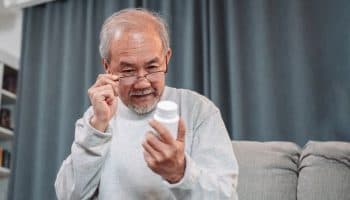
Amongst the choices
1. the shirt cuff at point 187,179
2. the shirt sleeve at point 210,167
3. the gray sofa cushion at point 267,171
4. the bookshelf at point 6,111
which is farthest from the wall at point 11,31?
the shirt cuff at point 187,179

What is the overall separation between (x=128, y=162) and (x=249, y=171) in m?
0.64

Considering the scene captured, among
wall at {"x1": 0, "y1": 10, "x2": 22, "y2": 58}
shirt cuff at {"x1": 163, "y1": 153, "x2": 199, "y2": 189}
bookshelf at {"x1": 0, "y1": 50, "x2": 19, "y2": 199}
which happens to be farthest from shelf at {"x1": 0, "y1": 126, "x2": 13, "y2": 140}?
shirt cuff at {"x1": 163, "y1": 153, "x2": 199, "y2": 189}

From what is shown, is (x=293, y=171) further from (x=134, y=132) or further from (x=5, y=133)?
(x=5, y=133)

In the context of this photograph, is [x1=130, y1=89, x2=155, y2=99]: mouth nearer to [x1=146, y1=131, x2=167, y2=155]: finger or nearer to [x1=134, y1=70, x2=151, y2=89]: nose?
[x1=134, y1=70, x2=151, y2=89]: nose

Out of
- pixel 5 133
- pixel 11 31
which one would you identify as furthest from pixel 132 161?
pixel 11 31

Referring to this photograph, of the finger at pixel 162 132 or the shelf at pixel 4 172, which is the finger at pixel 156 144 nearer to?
the finger at pixel 162 132

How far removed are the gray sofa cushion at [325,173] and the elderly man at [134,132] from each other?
0.55 metres

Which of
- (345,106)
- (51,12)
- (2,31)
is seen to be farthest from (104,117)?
(2,31)

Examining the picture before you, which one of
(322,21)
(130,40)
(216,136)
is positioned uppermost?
(322,21)

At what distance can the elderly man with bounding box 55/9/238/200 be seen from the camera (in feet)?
3.64

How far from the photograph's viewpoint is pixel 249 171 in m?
1.72

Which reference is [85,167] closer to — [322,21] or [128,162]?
[128,162]

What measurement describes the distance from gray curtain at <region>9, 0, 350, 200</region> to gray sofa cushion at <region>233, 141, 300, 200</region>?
0.39 metres

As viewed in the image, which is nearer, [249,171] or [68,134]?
[249,171]
